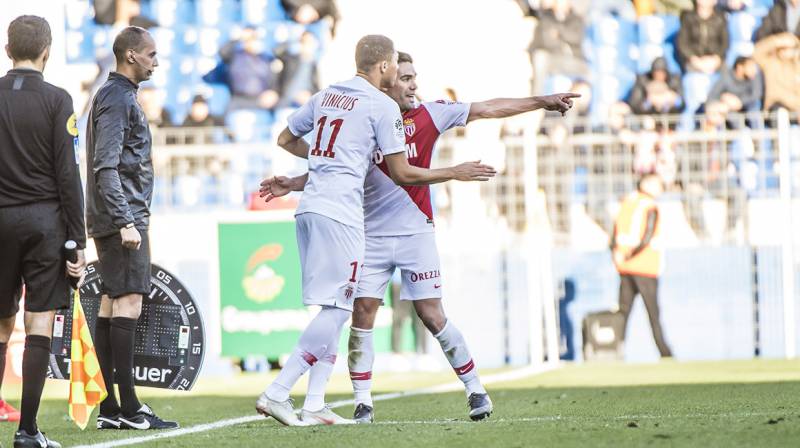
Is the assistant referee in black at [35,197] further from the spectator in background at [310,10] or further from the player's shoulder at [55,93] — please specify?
the spectator in background at [310,10]

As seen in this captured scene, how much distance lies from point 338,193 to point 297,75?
8.69 m

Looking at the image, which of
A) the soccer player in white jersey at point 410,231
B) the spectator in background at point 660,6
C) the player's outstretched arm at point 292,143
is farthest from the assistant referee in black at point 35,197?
the spectator in background at point 660,6

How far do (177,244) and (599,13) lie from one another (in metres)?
5.33

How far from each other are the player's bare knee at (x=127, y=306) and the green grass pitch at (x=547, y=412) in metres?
0.51

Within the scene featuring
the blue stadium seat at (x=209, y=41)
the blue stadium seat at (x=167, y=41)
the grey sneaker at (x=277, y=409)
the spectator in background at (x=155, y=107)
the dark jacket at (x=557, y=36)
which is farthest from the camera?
the blue stadium seat at (x=167, y=41)

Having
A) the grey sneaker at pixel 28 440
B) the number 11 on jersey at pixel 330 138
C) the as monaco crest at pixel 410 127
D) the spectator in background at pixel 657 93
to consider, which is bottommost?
the grey sneaker at pixel 28 440

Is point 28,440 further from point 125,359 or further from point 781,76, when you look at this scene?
point 781,76

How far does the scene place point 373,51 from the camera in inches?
224

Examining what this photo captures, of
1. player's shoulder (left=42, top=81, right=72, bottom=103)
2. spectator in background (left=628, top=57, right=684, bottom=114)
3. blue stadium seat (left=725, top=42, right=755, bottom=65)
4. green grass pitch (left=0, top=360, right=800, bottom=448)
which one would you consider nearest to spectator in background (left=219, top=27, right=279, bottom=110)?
spectator in background (left=628, top=57, right=684, bottom=114)

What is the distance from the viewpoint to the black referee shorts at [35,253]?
4.88 metres

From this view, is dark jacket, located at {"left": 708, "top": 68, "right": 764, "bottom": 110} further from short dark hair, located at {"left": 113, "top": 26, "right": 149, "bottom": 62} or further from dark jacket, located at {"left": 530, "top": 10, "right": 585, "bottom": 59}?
short dark hair, located at {"left": 113, "top": 26, "right": 149, "bottom": 62}

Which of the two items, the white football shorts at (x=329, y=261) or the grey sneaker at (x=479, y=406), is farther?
the grey sneaker at (x=479, y=406)

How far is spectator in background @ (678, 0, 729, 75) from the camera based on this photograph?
14.2 meters

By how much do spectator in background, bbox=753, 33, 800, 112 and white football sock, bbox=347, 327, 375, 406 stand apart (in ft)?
28.0
